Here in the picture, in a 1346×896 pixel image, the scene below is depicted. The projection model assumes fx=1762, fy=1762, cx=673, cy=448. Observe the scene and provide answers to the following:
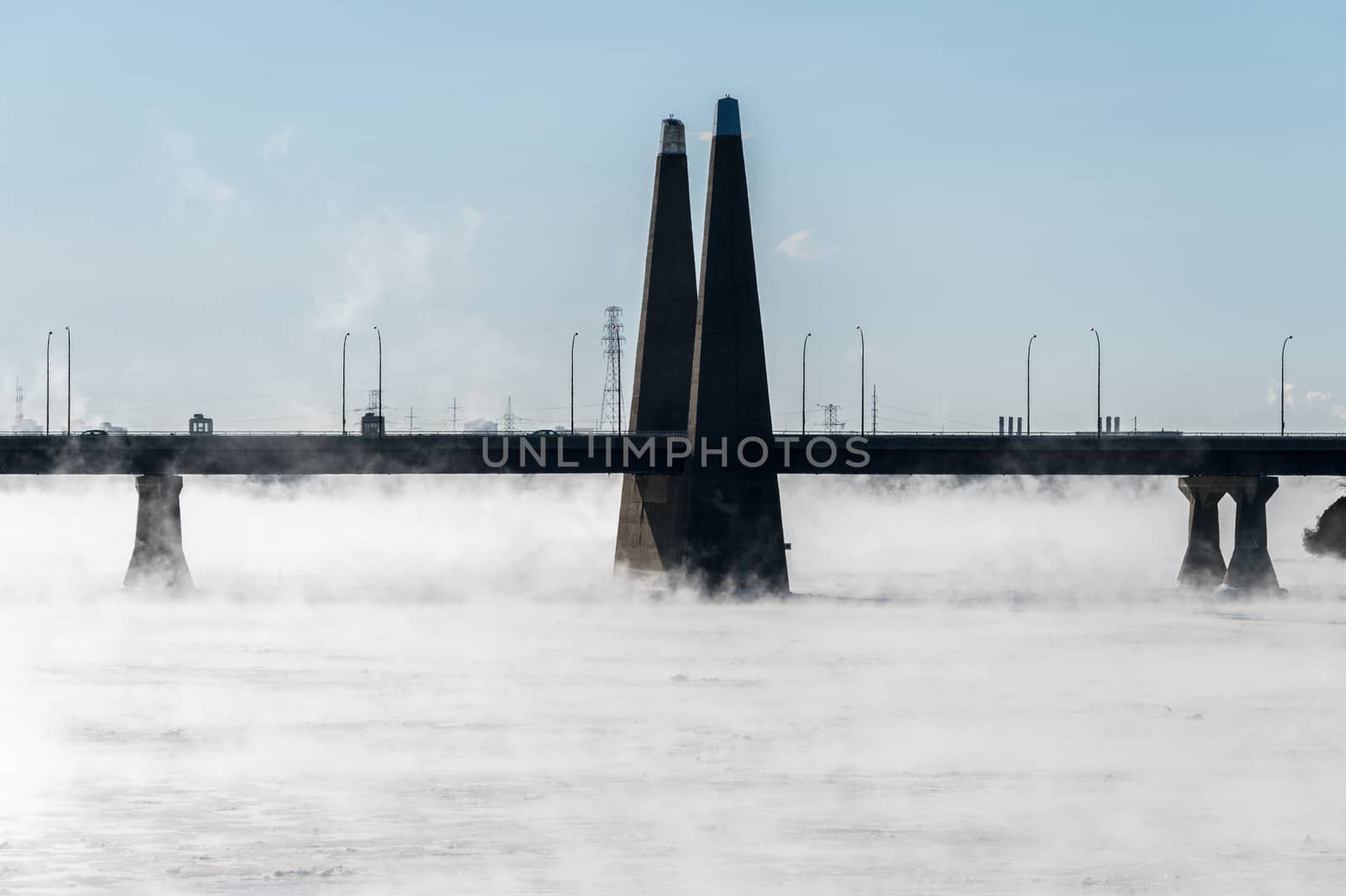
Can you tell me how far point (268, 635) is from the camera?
281 ft

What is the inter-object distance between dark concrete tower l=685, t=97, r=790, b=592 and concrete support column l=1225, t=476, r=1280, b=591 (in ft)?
102

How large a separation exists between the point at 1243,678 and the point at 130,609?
6060cm

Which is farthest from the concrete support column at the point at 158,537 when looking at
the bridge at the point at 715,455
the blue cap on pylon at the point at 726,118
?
the blue cap on pylon at the point at 726,118

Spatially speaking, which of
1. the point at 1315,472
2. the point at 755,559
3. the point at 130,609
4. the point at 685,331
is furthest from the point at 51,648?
the point at 1315,472

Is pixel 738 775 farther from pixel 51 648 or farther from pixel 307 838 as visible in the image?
pixel 51 648

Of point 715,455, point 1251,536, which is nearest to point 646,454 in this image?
point 715,455

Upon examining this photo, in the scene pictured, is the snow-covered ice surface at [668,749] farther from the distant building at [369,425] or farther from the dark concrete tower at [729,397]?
the distant building at [369,425]

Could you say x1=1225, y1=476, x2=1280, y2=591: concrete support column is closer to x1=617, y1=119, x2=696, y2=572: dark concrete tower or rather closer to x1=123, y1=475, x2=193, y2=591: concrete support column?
x1=617, y1=119, x2=696, y2=572: dark concrete tower

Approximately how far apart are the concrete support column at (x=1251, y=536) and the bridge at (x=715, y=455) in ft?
6.26

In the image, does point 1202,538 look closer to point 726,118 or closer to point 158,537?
point 726,118

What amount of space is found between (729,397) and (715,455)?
347 centimetres

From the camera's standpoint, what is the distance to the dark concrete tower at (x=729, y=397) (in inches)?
3996

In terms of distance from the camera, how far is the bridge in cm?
10106

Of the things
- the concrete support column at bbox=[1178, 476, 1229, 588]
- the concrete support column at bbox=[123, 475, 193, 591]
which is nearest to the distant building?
the concrete support column at bbox=[123, 475, 193, 591]
